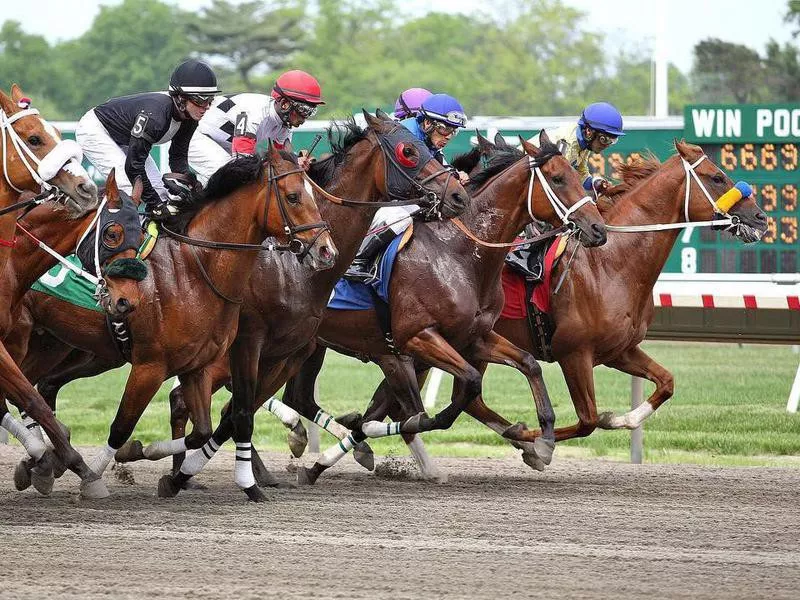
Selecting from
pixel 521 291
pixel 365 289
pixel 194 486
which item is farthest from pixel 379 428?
pixel 521 291

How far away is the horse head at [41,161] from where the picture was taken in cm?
686

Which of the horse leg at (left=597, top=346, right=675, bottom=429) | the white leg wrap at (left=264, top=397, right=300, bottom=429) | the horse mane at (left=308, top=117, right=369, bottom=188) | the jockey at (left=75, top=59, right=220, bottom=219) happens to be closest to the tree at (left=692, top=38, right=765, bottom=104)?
the horse leg at (left=597, top=346, right=675, bottom=429)

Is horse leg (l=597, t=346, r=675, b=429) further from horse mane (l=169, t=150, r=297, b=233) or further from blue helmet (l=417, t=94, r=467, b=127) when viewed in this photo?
horse mane (l=169, t=150, r=297, b=233)

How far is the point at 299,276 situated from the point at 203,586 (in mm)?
2658

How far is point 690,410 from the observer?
12.7m

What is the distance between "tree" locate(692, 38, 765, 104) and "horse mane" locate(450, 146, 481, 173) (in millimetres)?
37672

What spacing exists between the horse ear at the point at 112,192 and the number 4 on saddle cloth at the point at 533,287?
262 cm

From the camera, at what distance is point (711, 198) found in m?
9.26

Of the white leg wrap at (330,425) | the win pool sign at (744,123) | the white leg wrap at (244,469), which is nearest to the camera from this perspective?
the white leg wrap at (244,469)

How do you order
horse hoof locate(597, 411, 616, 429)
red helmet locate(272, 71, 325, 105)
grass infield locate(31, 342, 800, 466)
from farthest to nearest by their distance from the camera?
grass infield locate(31, 342, 800, 466)
horse hoof locate(597, 411, 616, 429)
red helmet locate(272, 71, 325, 105)

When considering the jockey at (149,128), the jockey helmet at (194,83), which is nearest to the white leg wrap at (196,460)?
the jockey at (149,128)

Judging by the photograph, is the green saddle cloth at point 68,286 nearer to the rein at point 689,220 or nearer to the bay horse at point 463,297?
the bay horse at point 463,297

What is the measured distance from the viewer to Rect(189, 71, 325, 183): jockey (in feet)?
26.4

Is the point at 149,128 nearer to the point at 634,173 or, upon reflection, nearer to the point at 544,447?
the point at 544,447
